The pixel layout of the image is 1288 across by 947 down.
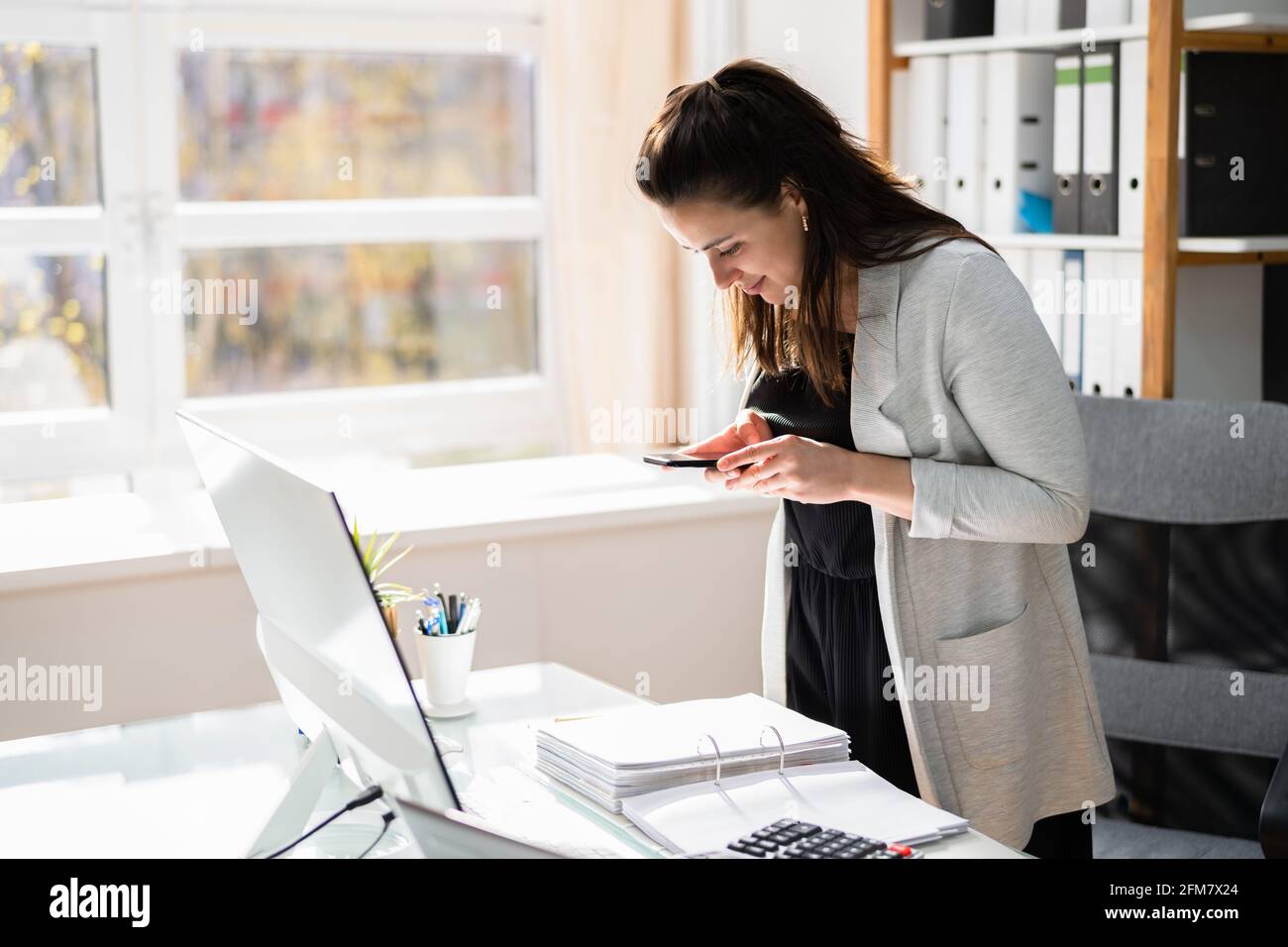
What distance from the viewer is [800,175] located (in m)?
1.59

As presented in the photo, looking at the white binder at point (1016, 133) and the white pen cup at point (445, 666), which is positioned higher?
the white binder at point (1016, 133)

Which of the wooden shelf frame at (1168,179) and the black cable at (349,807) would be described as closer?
the black cable at (349,807)

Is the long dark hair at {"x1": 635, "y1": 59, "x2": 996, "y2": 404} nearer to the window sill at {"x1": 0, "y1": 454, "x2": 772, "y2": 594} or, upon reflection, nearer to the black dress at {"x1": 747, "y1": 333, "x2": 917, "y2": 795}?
the black dress at {"x1": 747, "y1": 333, "x2": 917, "y2": 795}

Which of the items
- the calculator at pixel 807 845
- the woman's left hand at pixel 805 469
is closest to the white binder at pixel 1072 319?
the woman's left hand at pixel 805 469

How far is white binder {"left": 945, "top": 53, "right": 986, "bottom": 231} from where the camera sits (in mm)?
2650

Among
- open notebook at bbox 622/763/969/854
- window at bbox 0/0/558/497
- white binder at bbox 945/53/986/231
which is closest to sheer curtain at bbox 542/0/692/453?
window at bbox 0/0/558/497

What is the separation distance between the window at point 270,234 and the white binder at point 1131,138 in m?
1.36

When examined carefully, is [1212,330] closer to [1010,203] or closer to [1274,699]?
[1010,203]

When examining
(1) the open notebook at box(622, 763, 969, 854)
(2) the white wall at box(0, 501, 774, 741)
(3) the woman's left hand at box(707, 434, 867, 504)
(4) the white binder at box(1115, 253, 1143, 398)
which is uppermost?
(4) the white binder at box(1115, 253, 1143, 398)

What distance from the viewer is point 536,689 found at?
178 centimetres

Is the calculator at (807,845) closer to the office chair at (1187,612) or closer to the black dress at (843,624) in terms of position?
the black dress at (843,624)

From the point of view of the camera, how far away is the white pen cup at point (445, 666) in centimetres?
167

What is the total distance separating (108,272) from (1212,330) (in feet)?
7.06

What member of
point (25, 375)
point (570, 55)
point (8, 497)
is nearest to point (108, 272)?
point (25, 375)
